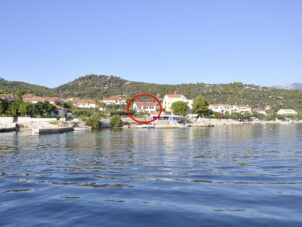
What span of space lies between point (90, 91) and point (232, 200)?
469ft

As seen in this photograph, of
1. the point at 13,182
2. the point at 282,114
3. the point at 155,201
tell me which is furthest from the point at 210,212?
the point at 282,114

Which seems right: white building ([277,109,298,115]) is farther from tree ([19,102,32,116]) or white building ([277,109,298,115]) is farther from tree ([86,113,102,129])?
tree ([19,102,32,116])

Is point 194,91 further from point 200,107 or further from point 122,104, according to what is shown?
point 200,107

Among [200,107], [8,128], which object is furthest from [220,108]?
[8,128]

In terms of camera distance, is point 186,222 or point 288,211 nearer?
point 186,222

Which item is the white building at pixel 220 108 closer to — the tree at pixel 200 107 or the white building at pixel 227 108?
the white building at pixel 227 108

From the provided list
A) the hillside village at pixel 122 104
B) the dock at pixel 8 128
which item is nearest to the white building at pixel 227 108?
the hillside village at pixel 122 104

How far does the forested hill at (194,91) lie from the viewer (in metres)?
146

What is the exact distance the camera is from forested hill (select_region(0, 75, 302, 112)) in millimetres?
145500

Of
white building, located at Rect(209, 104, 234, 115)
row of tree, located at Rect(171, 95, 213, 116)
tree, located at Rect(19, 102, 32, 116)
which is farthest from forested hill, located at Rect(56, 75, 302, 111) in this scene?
tree, located at Rect(19, 102, 32, 116)

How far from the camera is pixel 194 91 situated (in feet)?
493

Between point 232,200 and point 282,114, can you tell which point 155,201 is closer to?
point 232,200

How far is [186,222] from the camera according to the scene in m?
8.19

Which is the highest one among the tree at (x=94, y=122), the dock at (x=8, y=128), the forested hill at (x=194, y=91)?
the forested hill at (x=194, y=91)
